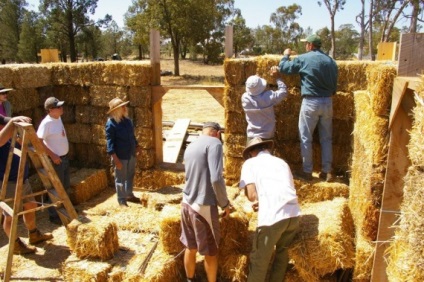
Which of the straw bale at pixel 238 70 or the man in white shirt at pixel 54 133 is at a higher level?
the straw bale at pixel 238 70

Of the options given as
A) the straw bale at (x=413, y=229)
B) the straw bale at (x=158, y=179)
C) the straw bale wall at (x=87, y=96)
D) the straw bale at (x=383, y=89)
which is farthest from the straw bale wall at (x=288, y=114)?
the straw bale at (x=413, y=229)

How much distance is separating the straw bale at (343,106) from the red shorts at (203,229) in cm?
373

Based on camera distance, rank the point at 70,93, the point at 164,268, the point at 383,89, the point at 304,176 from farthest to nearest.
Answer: the point at 70,93 < the point at 304,176 < the point at 164,268 < the point at 383,89

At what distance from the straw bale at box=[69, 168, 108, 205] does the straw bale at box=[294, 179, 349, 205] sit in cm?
462

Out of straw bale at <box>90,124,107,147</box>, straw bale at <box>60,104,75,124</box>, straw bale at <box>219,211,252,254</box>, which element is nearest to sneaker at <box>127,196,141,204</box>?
straw bale at <box>90,124,107,147</box>

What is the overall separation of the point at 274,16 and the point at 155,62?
57.6 meters

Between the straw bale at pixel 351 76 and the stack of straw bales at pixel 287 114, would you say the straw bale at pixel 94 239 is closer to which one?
the stack of straw bales at pixel 287 114

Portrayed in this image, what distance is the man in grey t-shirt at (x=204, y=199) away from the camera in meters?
4.40

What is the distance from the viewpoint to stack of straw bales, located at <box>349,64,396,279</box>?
3.77 meters

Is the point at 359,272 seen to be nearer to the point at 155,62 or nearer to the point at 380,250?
the point at 380,250

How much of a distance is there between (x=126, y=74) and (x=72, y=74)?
157cm

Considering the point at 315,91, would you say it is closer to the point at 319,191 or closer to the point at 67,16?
the point at 319,191

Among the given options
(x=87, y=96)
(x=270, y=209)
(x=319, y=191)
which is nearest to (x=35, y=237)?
(x=87, y=96)

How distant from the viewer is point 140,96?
27.4 ft
